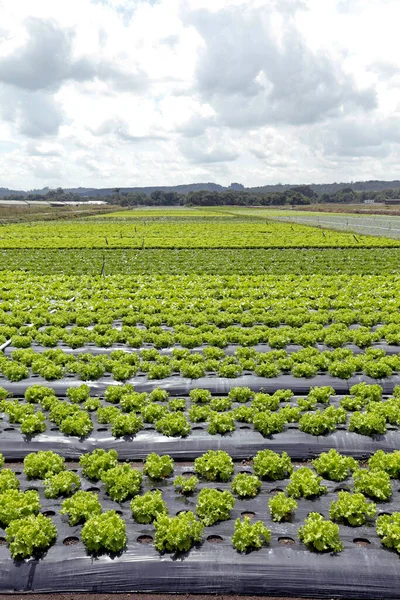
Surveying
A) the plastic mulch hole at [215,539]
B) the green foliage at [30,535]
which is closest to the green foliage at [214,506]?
the plastic mulch hole at [215,539]

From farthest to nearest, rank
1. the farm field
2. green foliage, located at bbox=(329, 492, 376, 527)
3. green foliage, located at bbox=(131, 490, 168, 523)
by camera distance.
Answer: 1. green foliage, located at bbox=(131, 490, 168, 523)
2. green foliage, located at bbox=(329, 492, 376, 527)
3. the farm field

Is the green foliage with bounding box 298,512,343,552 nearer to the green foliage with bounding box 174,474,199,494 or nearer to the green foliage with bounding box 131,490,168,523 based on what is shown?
the green foliage with bounding box 174,474,199,494

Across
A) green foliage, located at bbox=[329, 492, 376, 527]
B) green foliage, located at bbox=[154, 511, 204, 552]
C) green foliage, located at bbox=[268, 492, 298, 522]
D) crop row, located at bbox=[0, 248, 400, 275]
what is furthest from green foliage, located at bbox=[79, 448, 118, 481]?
crop row, located at bbox=[0, 248, 400, 275]

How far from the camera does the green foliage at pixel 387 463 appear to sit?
778cm

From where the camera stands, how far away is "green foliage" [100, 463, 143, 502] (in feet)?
23.8

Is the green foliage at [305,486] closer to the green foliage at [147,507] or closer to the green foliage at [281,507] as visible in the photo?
the green foliage at [281,507]

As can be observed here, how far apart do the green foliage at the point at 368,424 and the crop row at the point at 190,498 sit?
1042mm

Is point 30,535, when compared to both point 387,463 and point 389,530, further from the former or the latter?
point 387,463

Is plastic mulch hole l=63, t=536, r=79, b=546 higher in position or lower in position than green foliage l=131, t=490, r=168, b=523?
lower

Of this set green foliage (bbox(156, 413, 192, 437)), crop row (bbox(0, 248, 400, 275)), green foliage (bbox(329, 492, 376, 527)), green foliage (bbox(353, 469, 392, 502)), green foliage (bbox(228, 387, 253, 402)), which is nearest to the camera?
green foliage (bbox(329, 492, 376, 527))

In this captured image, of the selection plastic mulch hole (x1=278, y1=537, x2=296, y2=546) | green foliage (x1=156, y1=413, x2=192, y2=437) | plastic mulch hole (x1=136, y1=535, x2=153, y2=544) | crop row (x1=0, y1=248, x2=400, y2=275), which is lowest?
plastic mulch hole (x1=136, y1=535, x2=153, y2=544)

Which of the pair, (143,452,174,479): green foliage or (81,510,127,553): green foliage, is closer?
(81,510,127,553): green foliage

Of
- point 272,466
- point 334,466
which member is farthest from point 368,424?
point 272,466

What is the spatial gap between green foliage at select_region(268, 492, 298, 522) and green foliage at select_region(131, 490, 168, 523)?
1.58m
